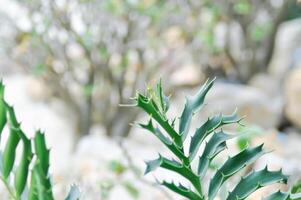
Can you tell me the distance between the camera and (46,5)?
14.4 ft

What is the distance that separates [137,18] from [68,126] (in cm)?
122

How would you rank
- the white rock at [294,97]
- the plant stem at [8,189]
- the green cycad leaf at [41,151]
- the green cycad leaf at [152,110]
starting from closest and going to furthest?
the green cycad leaf at [152,110] → the green cycad leaf at [41,151] → the plant stem at [8,189] → the white rock at [294,97]

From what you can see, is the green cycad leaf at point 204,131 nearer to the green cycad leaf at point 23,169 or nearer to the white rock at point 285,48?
the green cycad leaf at point 23,169

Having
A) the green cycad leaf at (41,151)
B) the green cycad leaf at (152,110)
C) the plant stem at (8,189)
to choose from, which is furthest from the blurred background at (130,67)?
the green cycad leaf at (152,110)

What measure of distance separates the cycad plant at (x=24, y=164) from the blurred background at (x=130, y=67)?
2.18 metres

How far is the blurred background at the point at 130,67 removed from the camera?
444cm

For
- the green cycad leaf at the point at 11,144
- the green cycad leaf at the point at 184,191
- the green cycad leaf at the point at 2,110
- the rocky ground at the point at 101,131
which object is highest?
the rocky ground at the point at 101,131

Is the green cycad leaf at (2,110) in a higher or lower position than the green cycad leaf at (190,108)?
higher

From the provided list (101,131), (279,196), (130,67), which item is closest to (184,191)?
(279,196)

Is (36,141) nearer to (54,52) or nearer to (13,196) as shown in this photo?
(13,196)

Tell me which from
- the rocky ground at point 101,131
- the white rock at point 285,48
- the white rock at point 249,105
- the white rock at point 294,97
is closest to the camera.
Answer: the rocky ground at point 101,131

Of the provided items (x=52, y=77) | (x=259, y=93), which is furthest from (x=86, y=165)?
(x=259, y=93)

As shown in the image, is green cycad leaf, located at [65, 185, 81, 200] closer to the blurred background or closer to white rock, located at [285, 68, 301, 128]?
the blurred background

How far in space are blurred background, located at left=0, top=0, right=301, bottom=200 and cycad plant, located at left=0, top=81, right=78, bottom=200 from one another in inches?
86.0
